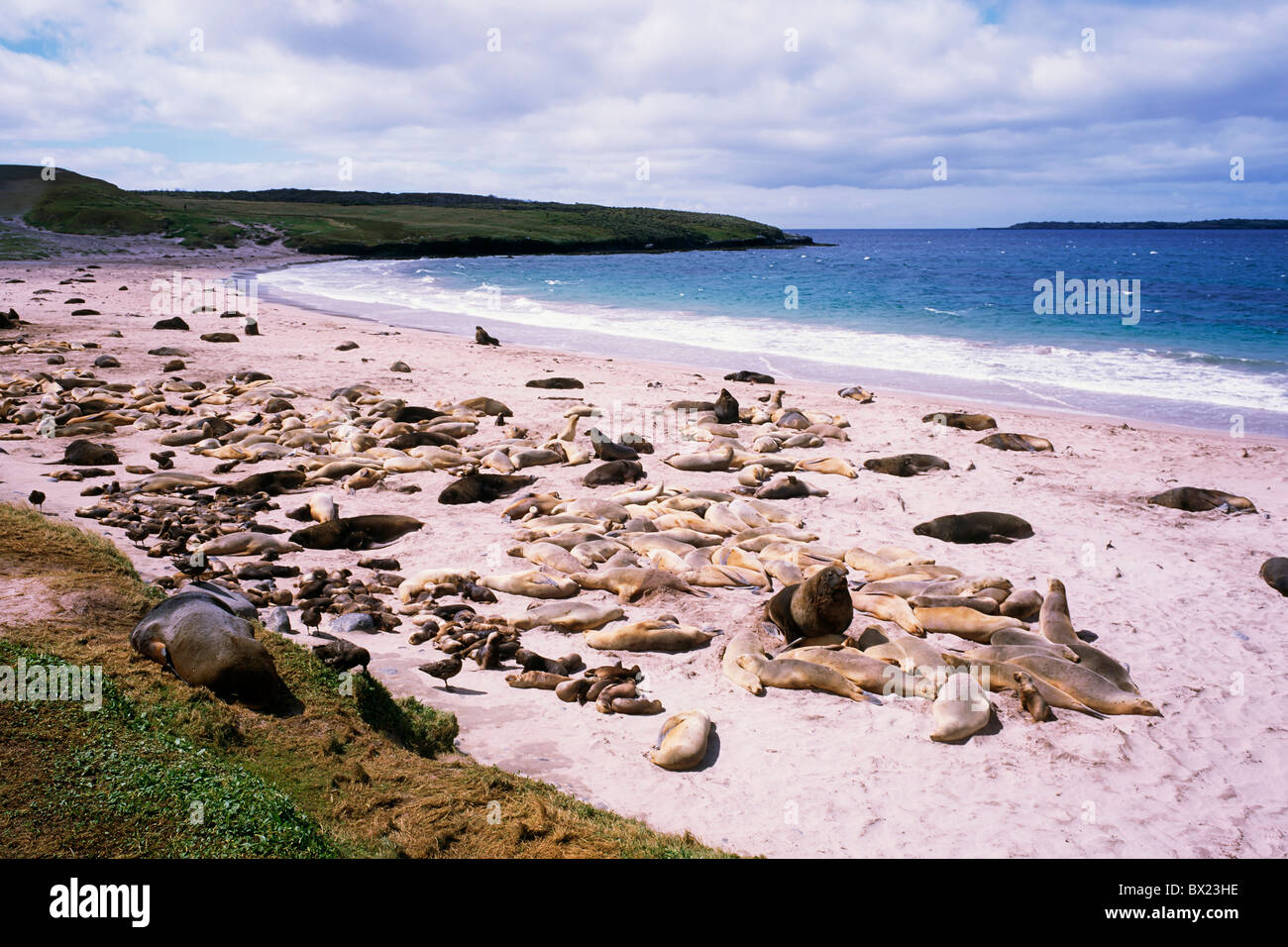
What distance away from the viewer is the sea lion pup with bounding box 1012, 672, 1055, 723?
514 centimetres

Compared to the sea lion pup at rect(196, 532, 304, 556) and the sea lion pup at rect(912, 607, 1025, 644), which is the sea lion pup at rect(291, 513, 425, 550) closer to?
the sea lion pup at rect(196, 532, 304, 556)

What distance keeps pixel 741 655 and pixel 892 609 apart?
1.53m

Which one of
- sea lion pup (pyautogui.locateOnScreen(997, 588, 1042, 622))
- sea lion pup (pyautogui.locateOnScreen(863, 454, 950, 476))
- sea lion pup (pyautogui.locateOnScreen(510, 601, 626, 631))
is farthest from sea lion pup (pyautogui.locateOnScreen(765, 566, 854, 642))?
sea lion pup (pyautogui.locateOnScreen(863, 454, 950, 476))

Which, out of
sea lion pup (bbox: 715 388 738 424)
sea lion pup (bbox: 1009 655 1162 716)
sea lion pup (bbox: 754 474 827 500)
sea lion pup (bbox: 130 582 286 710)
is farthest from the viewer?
sea lion pup (bbox: 715 388 738 424)

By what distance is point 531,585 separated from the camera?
674 cm

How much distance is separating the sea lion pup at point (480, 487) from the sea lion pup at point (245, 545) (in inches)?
77.4

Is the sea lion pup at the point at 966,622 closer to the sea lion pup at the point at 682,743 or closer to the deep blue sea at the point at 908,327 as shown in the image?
the sea lion pup at the point at 682,743

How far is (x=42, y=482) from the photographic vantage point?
338 inches

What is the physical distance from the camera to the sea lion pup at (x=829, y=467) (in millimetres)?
10638

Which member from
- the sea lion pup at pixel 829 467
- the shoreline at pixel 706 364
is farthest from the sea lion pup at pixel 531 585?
the shoreline at pixel 706 364

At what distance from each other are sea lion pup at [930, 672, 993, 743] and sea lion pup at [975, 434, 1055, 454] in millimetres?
7735

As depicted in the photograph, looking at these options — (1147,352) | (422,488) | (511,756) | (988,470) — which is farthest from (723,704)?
(1147,352)

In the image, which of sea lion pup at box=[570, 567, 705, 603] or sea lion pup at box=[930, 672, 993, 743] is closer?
sea lion pup at box=[930, 672, 993, 743]
